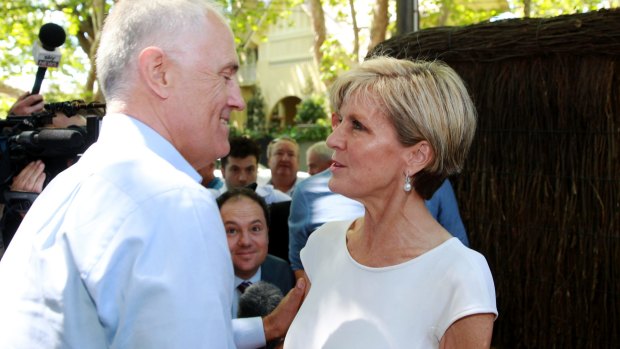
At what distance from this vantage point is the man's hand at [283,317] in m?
2.30

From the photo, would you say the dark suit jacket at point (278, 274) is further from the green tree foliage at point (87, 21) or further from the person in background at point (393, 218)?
→ the green tree foliage at point (87, 21)

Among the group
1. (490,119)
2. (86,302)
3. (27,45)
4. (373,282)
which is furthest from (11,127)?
(27,45)

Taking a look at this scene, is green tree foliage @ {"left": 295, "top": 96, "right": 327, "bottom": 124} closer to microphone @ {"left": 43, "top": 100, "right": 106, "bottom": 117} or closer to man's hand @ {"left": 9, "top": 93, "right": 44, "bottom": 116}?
man's hand @ {"left": 9, "top": 93, "right": 44, "bottom": 116}

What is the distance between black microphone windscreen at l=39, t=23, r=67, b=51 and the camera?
3177 mm

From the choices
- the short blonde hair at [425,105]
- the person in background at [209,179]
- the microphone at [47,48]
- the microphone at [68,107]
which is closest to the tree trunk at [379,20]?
the person in background at [209,179]

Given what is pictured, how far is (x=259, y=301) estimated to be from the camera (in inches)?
105

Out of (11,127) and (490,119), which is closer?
(11,127)

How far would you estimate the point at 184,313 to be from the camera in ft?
3.76

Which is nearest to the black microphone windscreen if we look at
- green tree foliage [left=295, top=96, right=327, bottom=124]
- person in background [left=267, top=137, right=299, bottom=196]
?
person in background [left=267, top=137, right=299, bottom=196]

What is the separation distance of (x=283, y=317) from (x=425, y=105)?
2.91ft

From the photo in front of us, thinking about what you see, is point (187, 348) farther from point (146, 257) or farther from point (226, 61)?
point (226, 61)

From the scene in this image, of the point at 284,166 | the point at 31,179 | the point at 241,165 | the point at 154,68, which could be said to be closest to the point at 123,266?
the point at 154,68

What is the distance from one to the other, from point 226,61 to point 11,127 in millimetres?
1829

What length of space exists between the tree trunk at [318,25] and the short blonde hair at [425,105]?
9.60 m
